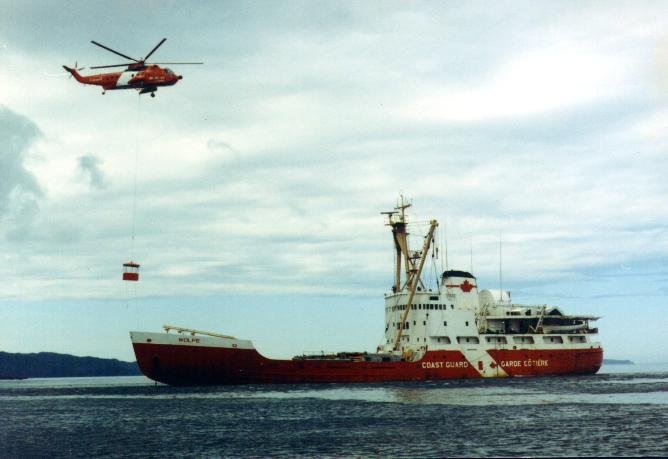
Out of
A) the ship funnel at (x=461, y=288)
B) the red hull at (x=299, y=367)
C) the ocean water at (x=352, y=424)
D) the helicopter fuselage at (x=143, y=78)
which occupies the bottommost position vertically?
the ocean water at (x=352, y=424)

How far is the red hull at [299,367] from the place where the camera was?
52.9 metres

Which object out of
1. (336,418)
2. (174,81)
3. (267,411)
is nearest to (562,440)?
(336,418)

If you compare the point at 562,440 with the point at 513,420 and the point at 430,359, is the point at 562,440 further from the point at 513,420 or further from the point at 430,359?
the point at 430,359

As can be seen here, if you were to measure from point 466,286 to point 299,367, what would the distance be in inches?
714

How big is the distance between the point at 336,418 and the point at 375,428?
14.1ft

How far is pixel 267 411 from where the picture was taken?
38.7 meters

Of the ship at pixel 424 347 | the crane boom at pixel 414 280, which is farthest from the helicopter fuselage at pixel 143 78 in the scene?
the crane boom at pixel 414 280

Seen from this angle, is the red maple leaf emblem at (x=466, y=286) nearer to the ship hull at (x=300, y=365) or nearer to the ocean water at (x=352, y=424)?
the ship hull at (x=300, y=365)

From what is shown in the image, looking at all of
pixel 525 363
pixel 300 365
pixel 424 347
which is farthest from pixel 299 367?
pixel 525 363

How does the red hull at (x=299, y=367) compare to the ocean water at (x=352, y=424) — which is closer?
the ocean water at (x=352, y=424)

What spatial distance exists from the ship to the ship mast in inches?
3.8

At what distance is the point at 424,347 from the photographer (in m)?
59.7

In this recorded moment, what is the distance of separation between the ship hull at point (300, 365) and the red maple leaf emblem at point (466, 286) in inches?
227

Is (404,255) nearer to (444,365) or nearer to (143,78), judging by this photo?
(444,365)
